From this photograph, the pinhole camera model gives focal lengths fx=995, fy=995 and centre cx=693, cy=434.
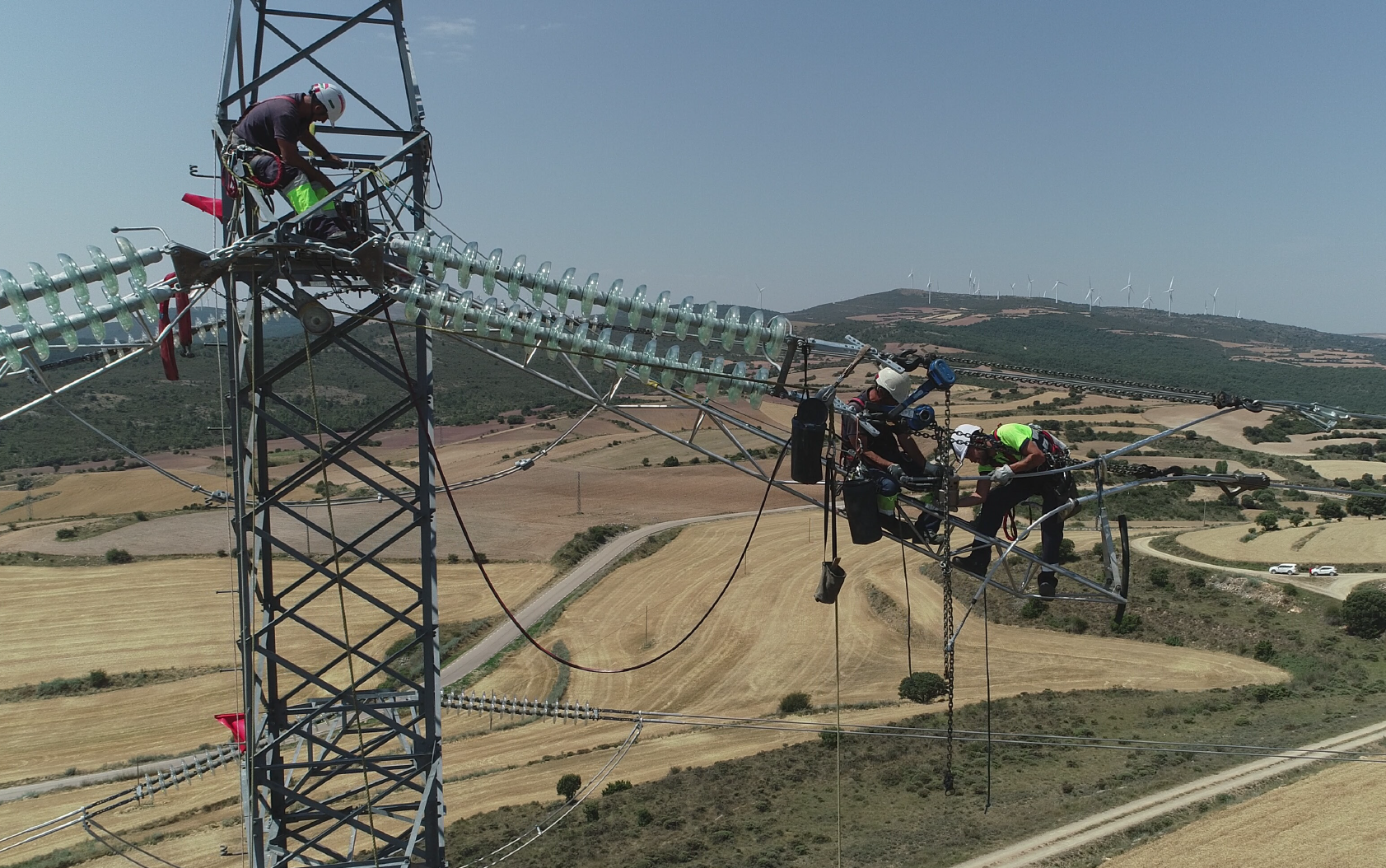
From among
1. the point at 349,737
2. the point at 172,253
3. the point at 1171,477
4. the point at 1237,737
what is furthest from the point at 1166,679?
the point at 172,253

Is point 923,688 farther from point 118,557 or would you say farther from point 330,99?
point 118,557

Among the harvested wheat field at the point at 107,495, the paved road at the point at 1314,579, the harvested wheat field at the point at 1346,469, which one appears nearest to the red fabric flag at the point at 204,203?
the paved road at the point at 1314,579

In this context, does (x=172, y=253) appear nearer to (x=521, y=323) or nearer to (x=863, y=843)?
(x=521, y=323)

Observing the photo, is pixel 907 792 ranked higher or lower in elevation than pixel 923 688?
higher

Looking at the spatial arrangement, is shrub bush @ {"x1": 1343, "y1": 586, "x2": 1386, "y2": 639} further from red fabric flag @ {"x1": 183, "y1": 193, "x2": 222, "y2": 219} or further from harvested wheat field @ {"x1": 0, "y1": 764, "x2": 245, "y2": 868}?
red fabric flag @ {"x1": 183, "y1": 193, "x2": 222, "y2": 219}

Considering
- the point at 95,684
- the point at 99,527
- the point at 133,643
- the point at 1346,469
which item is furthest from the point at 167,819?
the point at 1346,469
